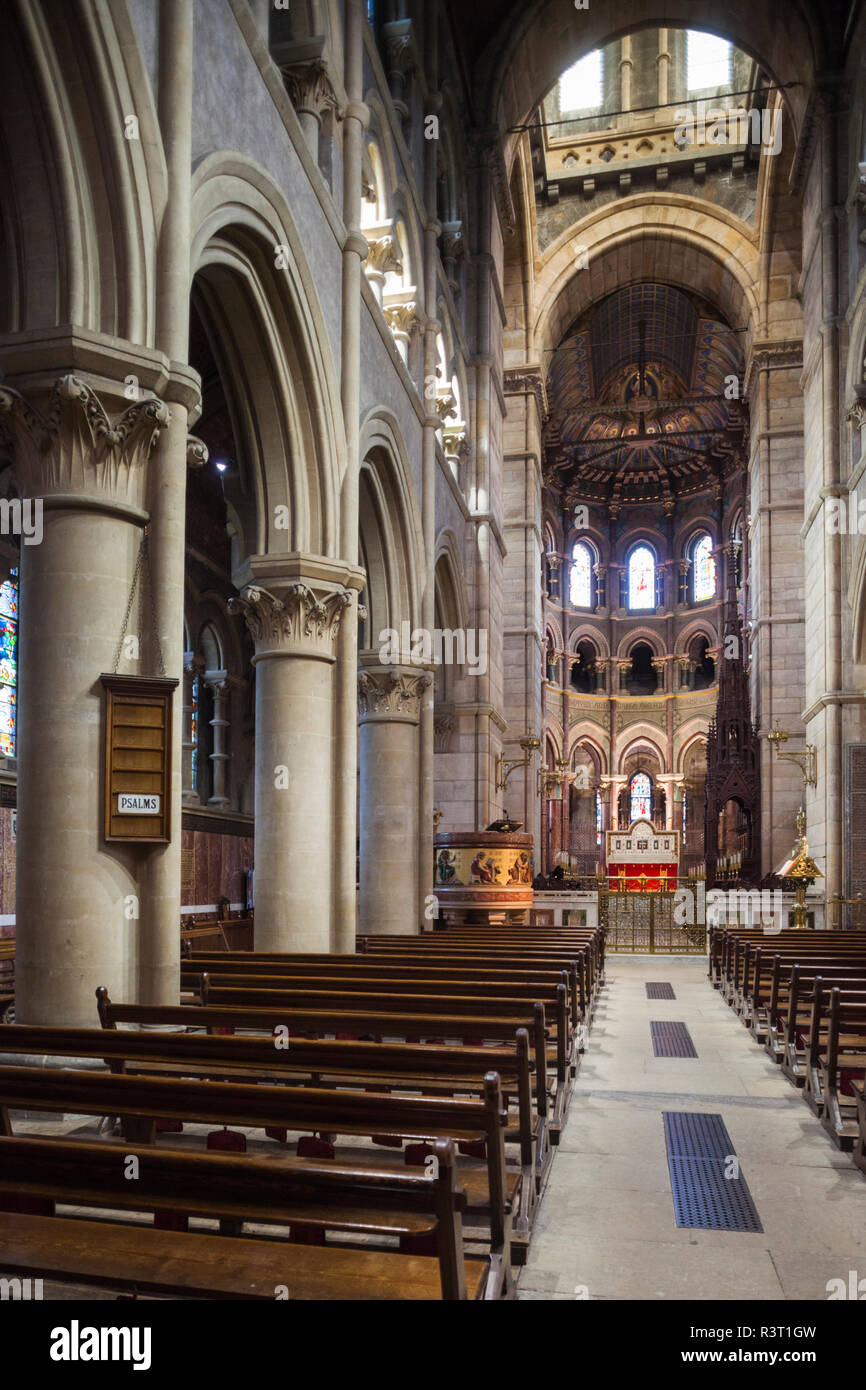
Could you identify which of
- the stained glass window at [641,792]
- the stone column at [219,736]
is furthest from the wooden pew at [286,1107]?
the stained glass window at [641,792]

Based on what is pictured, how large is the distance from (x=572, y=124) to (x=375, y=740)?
76.8ft

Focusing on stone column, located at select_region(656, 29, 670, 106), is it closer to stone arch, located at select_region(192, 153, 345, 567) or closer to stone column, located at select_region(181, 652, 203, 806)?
stone column, located at select_region(181, 652, 203, 806)

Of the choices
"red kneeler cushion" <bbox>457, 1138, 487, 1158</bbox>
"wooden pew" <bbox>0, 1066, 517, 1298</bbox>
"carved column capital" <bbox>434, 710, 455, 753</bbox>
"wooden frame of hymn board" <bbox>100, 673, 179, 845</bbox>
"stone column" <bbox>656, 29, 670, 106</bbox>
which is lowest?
"red kneeler cushion" <bbox>457, 1138, 487, 1158</bbox>

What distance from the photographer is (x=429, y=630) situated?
715 inches

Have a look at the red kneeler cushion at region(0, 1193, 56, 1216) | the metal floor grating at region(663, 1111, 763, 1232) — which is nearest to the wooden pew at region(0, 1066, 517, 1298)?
the red kneeler cushion at region(0, 1193, 56, 1216)

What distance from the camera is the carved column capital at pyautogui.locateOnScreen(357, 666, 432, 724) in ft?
56.1

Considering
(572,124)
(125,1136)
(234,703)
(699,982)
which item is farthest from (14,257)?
(572,124)

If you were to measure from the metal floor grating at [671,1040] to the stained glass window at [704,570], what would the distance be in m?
37.4

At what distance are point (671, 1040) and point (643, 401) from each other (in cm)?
2839

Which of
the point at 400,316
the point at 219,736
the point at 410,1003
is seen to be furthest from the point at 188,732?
→ the point at 410,1003

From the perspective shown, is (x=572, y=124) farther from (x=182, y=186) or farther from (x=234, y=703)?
(x=182, y=186)

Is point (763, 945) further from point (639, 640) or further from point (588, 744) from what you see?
point (639, 640)

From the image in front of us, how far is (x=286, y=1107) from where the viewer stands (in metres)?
3.23

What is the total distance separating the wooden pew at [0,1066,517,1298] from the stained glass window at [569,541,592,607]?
4502 cm
